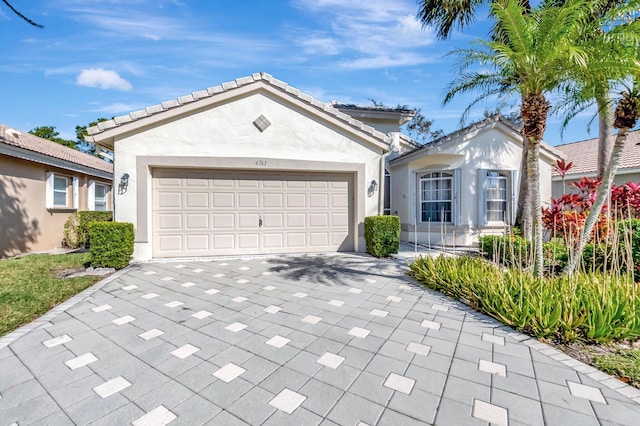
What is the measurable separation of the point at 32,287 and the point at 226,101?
6742 millimetres

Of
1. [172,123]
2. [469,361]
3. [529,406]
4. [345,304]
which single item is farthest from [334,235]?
[529,406]

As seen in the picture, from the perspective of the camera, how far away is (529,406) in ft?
8.80

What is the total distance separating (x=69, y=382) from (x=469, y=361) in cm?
442

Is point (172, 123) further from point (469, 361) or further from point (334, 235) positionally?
point (469, 361)

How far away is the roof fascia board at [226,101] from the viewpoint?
846cm

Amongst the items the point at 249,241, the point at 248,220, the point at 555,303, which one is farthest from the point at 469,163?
the point at 249,241

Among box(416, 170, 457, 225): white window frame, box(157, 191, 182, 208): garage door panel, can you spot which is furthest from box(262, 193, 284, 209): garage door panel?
box(416, 170, 457, 225): white window frame

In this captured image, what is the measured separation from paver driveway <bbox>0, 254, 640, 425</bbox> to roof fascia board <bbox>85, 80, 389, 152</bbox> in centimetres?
507

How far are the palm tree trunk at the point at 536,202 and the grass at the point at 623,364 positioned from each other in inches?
86.3

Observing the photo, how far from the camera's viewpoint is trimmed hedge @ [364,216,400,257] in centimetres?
953

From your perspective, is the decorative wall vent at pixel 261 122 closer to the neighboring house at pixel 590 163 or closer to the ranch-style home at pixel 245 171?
the ranch-style home at pixel 245 171

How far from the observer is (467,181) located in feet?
39.7

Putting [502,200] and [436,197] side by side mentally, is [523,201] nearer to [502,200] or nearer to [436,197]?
[502,200]

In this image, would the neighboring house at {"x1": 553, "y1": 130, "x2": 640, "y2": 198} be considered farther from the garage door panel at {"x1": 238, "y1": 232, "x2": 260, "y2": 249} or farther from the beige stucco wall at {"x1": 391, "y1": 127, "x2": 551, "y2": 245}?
the garage door panel at {"x1": 238, "y1": 232, "x2": 260, "y2": 249}
